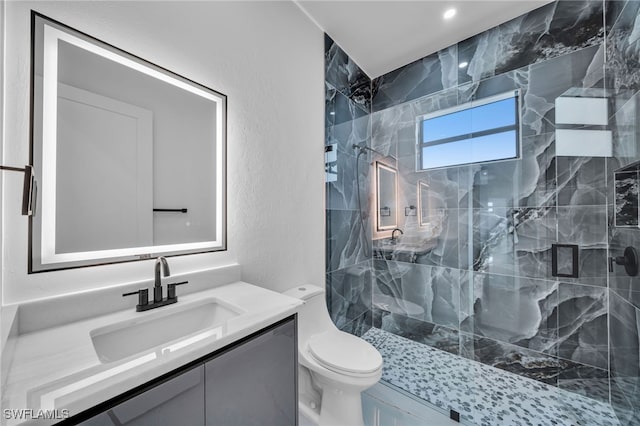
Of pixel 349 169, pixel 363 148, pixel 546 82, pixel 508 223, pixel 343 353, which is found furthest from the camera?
pixel 363 148

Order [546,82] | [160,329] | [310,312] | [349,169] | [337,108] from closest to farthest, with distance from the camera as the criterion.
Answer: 1. [160,329]
2. [310,312]
3. [546,82]
4. [337,108]
5. [349,169]

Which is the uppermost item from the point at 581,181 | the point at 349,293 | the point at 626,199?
the point at 581,181

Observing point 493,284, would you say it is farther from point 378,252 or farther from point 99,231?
point 99,231

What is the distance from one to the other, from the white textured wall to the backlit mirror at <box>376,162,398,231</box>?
0.82 m

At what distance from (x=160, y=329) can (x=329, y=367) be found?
876mm

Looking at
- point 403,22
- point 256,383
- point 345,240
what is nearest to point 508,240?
point 345,240

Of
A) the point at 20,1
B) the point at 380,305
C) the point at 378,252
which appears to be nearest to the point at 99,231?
the point at 20,1

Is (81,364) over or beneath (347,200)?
beneath

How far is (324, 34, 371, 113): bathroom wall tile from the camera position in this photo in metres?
2.13

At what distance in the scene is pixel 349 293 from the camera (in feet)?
7.55

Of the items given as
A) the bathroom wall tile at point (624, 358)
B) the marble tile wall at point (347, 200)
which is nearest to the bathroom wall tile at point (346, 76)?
the marble tile wall at point (347, 200)

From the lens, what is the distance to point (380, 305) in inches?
102

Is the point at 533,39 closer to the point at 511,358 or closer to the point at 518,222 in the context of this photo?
the point at 518,222

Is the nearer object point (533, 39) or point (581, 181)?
point (581, 181)
